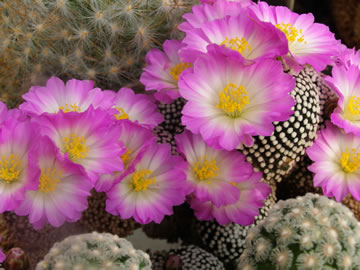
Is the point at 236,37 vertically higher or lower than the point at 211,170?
higher

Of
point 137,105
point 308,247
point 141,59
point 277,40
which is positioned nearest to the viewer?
point 308,247

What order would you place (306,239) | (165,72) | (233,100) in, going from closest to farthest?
(306,239) → (233,100) → (165,72)

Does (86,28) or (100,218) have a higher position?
(86,28)

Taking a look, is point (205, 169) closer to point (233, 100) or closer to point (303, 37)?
point (233, 100)

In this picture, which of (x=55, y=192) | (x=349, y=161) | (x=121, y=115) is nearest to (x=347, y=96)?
(x=349, y=161)

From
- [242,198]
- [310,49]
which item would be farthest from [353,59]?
[242,198]

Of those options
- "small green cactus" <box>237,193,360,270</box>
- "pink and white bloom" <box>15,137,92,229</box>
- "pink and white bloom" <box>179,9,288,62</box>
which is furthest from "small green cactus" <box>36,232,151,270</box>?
"pink and white bloom" <box>179,9,288,62</box>

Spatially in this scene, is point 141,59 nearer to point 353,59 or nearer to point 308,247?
point 353,59
